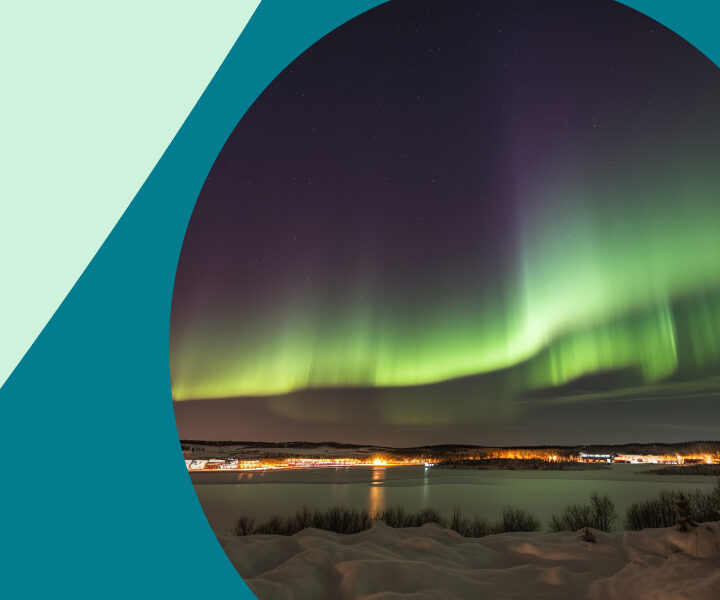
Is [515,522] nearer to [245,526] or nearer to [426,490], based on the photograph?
[426,490]

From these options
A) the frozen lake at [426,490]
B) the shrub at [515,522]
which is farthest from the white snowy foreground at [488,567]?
the frozen lake at [426,490]

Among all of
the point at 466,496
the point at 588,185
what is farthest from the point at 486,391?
the point at 588,185

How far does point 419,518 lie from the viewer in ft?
16.2

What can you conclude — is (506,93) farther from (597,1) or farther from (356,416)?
(356,416)

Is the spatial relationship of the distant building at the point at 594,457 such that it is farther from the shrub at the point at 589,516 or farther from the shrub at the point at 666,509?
the shrub at the point at 666,509

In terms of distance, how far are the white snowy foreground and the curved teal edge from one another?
661 mm

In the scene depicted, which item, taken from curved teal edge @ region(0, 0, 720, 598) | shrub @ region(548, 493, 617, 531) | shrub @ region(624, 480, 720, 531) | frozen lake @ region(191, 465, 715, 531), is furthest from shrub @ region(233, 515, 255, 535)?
shrub @ region(624, 480, 720, 531)

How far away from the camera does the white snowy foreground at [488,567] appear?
3068 millimetres

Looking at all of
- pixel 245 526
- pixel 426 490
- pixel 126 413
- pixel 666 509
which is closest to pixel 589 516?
pixel 666 509

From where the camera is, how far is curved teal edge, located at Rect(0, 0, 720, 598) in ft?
9.54

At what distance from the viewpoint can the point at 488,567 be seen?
3.63 m

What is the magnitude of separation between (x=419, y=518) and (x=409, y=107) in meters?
4.16

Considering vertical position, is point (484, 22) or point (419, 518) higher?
point (484, 22)

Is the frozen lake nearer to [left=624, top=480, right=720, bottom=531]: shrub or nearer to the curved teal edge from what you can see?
[left=624, top=480, right=720, bottom=531]: shrub
